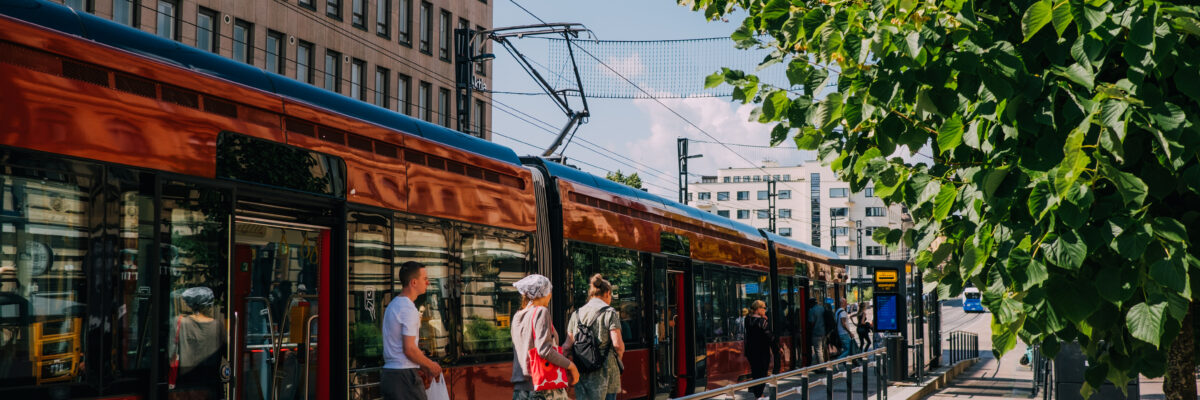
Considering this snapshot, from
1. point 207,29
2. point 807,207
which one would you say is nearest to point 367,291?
point 207,29

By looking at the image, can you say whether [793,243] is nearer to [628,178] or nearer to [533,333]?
[533,333]

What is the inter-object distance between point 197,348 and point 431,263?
9.27 ft

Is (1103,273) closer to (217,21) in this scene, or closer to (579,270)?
(579,270)

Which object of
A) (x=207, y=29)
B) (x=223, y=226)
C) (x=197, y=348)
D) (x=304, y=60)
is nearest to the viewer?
(x=197, y=348)

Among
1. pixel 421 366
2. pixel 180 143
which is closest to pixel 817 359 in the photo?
pixel 421 366

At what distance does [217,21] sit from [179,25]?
1.49 meters

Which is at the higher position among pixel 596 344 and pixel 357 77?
pixel 357 77

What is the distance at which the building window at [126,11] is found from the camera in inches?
1122

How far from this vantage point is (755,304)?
16875mm

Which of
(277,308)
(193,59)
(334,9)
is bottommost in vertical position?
(277,308)

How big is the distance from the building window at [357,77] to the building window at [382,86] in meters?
0.87

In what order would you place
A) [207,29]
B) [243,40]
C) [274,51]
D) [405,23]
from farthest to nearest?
[405,23] → [274,51] → [243,40] → [207,29]

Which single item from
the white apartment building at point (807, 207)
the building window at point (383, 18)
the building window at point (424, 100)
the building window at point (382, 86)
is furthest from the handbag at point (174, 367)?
the white apartment building at point (807, 207)

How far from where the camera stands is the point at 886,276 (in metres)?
20.3
